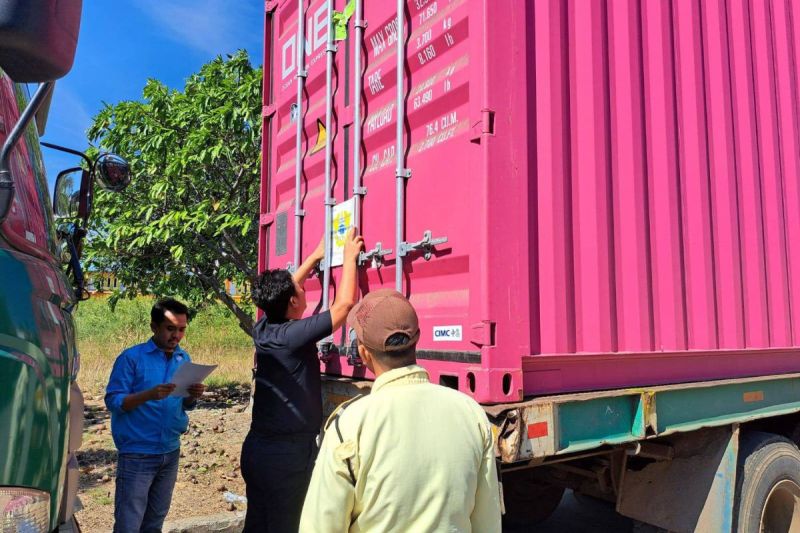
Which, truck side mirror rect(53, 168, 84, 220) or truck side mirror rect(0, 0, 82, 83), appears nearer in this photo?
truck side mirror rect(0, 0, 82, 83)

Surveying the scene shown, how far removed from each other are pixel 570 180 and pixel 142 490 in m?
2.57

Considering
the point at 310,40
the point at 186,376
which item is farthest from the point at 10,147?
the point at 310,40

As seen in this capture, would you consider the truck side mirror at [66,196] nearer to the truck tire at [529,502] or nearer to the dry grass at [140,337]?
the truck tire at [529,502]

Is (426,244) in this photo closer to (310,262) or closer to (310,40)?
(310,262)

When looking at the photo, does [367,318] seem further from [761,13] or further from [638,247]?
[761,13]

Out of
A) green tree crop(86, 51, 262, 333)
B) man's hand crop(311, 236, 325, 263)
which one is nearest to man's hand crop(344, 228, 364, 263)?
man's hand crop(311, 236, 325, 263)

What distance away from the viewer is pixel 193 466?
5859 mm

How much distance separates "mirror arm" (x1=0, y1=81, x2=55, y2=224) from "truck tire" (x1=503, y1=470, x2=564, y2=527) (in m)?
3.84

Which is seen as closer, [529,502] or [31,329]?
[31,329]

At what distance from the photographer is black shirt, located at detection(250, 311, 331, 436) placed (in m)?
2.83

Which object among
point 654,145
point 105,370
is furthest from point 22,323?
point 105,370

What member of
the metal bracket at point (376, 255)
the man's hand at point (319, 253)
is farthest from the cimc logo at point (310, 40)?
the metal bracket at point (376, 255)

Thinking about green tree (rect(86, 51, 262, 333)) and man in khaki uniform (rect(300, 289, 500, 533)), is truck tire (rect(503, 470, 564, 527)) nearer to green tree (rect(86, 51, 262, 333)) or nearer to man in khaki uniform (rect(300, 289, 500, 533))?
man in khaki uniform (rect(300, 289, 500, 533))

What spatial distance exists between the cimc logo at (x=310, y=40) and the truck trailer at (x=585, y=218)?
2 centimetres
